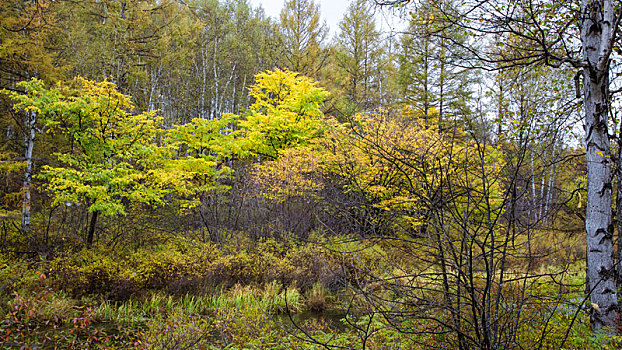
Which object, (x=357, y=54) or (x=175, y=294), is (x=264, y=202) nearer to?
(x=175, y=294)

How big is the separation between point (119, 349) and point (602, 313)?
551 cm

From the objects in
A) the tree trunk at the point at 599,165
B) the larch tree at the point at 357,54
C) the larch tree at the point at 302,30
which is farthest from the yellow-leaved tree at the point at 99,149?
the larch tree at the point at 357,54

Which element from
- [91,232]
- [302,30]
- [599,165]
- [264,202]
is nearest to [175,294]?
[91,232]

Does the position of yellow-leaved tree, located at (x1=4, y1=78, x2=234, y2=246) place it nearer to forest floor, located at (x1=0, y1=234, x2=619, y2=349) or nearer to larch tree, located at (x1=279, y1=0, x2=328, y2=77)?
forest floor, located at (x1=0, y1=234, x2=619, y2=349)

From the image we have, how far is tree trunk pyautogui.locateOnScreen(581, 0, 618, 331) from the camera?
303 cm

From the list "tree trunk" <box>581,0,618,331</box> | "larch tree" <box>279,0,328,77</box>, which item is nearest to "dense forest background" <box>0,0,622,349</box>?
"tree trunk" <box>581,0,618,331</box>

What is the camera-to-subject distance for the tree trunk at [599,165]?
3.03 meters

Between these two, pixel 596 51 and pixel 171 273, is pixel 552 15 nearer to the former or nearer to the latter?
pixel 596 51

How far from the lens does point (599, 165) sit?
122 inches

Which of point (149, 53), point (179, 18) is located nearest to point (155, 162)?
point (149, 53)

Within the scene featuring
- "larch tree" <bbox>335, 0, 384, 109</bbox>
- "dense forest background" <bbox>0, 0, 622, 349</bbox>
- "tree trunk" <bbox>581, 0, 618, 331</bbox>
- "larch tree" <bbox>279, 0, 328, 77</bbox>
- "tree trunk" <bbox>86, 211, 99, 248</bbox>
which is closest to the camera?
"tree trunk" <bbox>581, 0, 618, 331</bbox>

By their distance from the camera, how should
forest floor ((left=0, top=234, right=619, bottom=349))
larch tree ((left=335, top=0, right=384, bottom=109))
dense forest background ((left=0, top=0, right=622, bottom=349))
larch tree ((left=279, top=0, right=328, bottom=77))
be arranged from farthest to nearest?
larch tree ((left=335, top=0, right=384, bottom=109))
larch tree ((left=279, top=0, right=328, bottom=77))
forest floor ((left=0, top=234, right=619, bottom=349))
dense forest background ((left=0, top=0, right=622, bottom=349))

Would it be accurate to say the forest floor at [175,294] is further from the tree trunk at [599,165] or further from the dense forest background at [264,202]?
the tree trunk at [599,165]

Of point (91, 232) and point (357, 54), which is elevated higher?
point (357, 54)
